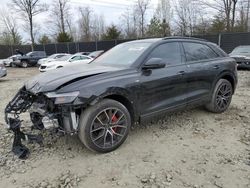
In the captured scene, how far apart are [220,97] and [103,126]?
288 centimetres

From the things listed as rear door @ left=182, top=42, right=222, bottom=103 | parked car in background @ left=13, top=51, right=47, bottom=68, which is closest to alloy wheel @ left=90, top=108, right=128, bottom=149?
rear door @ left=182, top=42, right=222, bottom=103

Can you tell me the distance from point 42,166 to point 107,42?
26.4m

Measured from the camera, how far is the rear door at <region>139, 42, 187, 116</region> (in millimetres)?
3984

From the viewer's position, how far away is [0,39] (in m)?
47.9

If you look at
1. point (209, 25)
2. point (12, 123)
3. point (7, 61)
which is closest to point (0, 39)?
point (7, 61)

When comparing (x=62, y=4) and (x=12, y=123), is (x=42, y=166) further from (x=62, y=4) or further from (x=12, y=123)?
(x=62, y=4)

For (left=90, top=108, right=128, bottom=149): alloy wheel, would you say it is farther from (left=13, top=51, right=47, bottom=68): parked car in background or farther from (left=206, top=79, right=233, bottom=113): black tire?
(left=13, top=51, right=47, bottom=68): parked car in background

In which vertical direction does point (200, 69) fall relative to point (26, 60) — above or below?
below

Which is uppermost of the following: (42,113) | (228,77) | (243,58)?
(243,58)

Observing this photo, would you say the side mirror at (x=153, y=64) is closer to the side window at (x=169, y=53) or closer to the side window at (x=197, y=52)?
the side window at (x=169, y=53)

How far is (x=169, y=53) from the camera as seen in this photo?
4.48 meters

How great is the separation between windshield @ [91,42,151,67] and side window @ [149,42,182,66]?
0.19 m

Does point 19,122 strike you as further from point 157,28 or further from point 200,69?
point 157,28

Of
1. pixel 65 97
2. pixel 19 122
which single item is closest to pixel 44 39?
pixel 19 122
